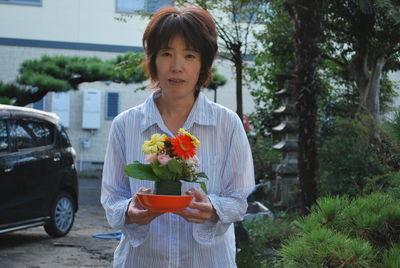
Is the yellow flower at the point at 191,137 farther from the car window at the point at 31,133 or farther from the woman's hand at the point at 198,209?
the car window at the point at 31,133

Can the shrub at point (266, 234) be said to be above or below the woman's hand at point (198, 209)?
below

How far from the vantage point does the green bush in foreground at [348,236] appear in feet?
8.07

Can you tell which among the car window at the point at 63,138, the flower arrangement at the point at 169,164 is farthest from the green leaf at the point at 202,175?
the car window at the point at 63,138

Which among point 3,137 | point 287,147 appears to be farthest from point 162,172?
point 287,147

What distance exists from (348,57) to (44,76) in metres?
7.13

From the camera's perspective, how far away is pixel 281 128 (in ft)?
40.4

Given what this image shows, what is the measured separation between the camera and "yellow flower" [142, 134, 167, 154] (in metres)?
2.13

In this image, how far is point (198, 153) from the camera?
225 centimetres

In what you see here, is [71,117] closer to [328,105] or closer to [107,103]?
[107,103]

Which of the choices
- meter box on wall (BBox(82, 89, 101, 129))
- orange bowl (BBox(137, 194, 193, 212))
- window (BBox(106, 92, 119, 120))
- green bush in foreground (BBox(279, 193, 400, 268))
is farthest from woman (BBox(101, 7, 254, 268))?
window (BBox(106, 92, 119, 120))

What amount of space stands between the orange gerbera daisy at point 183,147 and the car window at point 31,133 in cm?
688

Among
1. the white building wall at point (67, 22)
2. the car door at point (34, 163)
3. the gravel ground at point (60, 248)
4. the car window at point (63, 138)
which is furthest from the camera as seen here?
the white building wall at point (67, 22)

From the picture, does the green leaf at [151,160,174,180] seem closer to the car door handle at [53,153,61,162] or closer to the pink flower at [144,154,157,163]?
the pink flower at [144,154,157,163]

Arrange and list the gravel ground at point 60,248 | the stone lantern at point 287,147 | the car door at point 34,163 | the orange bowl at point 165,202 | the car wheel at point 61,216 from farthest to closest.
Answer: the stone lantern at point 287,147 → the car wheel at point 61,216 → the car door at point 34,163 → the gravel ground at point 60,248 → the orange bowl at point 165,202
